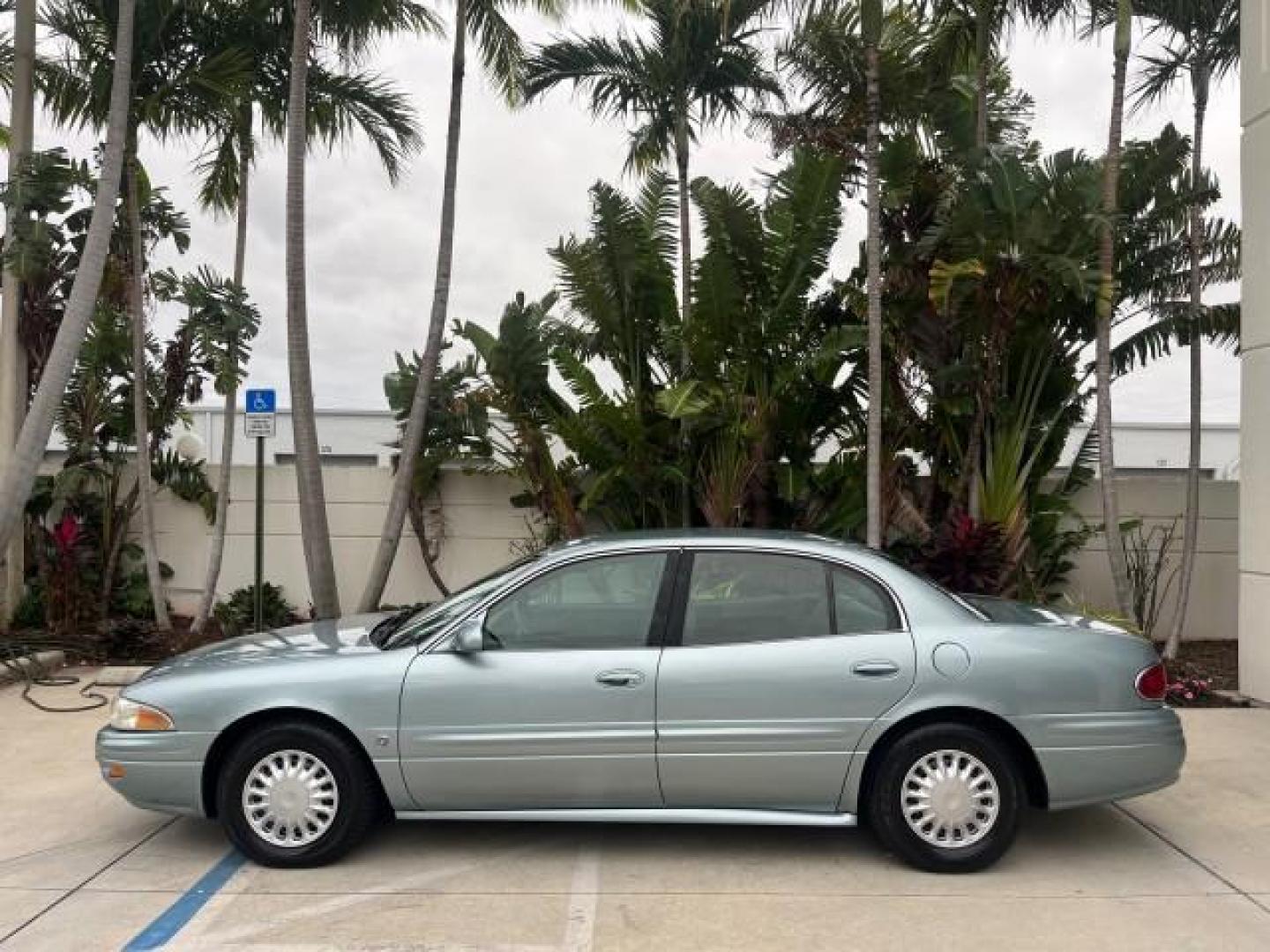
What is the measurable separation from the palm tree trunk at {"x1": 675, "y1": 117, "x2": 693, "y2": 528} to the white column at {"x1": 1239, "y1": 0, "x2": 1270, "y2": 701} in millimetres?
4840

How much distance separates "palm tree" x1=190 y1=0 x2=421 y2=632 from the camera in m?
10.0

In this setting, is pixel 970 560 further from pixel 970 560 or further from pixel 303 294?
pixel 303 294

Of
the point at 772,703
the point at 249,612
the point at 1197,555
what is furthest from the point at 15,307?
the point at 1197,555

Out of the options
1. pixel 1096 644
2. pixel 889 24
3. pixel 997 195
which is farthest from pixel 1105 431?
pixel 1096 644

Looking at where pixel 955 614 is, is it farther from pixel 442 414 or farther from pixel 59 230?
pixel 59 230

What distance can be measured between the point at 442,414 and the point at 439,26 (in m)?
4.01

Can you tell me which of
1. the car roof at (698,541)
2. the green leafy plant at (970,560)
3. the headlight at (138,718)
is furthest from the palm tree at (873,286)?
the headlight at (138,718)

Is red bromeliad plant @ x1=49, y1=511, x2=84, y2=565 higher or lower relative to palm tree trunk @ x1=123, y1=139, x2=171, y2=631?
lower

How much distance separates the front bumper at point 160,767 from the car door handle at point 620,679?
1784 millimetres

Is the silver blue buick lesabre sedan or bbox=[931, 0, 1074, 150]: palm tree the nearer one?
the silver blue buick lesabre sedan

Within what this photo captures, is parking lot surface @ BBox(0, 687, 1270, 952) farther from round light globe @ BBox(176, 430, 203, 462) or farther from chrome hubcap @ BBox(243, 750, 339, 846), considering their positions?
round light globe @ BBox(176, 430, 203, 462)

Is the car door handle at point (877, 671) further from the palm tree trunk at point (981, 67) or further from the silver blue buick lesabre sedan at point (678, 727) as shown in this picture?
the palm tree trunk at point (981, 67)

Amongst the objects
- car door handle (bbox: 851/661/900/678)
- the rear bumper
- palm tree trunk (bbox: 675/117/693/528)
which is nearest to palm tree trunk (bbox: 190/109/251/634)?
palm tree trunk (bbox: 675/117/693/528)

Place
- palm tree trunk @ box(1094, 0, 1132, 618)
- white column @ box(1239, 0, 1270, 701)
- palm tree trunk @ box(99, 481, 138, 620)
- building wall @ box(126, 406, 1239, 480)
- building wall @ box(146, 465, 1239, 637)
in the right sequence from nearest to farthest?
white column @ box(1239, 0, 1270, 701) < palm tree trunk @ box(1094, 0, 1132, 618) < palm tree trunk @ box(99, 481, 138, 620) < building wall @ box(146, 465, 1239, 637) < building wall @ box(126, 406, 1239, 480)
